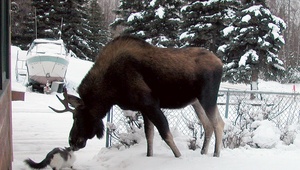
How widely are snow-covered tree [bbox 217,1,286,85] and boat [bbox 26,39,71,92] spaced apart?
8.07m

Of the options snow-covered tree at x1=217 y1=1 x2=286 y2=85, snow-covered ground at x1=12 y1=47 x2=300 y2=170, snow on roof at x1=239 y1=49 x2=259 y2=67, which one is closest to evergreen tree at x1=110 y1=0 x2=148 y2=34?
snow-covered tree at x1=217 y1=1 x2=286 y2=85

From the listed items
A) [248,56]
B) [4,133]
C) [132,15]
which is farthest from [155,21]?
[4,133]

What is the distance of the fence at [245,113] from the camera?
672cm

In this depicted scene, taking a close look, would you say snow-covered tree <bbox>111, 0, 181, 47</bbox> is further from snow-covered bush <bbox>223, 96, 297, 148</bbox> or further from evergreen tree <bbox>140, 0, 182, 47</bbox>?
snow-covered bush <bbox>223, 96, 297, 148</bbox>

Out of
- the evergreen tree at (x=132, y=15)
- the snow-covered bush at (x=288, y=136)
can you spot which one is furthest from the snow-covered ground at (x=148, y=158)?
the evergreen tree at (x=132, y=15)

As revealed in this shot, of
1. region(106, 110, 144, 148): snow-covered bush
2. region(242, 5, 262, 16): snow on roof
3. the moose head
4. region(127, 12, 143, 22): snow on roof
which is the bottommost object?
region(106, 110, 144, 148): snow-covered bush

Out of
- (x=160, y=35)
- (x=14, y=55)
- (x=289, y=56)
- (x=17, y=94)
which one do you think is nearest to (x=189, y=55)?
(x=17, y=94)

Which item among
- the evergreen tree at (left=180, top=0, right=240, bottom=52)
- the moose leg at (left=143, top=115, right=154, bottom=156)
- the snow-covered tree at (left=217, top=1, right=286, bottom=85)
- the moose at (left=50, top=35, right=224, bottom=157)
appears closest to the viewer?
the moose at (left=50, top=35, right=224, bottom=157)

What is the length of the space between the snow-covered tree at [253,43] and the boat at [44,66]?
8.07 m

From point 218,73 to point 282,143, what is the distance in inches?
91.8

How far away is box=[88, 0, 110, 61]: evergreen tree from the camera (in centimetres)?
3744

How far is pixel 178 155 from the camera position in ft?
16.9

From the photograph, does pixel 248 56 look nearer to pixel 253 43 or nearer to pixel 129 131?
pixel 253 43

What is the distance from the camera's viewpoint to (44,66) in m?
19.1
